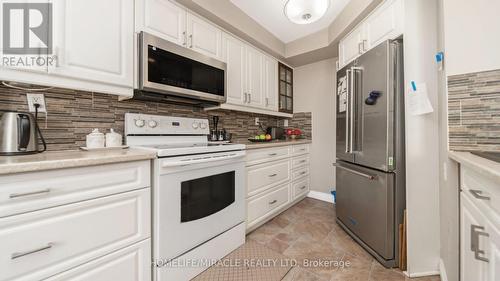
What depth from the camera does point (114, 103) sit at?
149 cm

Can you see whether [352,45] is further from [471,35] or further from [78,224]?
[78,224]

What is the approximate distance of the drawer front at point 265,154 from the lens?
1.91 m

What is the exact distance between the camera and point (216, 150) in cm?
146

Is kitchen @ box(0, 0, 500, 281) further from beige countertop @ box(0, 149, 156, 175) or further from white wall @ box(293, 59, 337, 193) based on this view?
white wall @ box(293, 59, 337, 193)

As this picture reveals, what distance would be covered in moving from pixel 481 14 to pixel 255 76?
1.89 meters

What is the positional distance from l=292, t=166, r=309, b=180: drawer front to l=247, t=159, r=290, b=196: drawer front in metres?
0.18

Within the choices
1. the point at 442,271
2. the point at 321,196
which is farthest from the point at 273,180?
the point at 442,271

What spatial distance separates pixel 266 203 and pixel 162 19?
204cm

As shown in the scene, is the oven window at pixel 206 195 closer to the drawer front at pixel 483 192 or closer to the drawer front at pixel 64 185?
the drawer front at pixel 64 185

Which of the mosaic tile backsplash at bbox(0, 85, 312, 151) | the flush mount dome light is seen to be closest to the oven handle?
the mosaic tile backsplash at bbox(0, 85, 312, 151)

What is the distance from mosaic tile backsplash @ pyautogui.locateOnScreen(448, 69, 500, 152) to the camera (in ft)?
3.59

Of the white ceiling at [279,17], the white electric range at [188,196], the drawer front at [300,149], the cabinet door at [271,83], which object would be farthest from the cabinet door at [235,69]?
the drawer front at [300,149]

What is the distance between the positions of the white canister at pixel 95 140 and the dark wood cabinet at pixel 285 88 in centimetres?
234

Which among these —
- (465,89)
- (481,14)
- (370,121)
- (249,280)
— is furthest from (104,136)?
(481,14)
